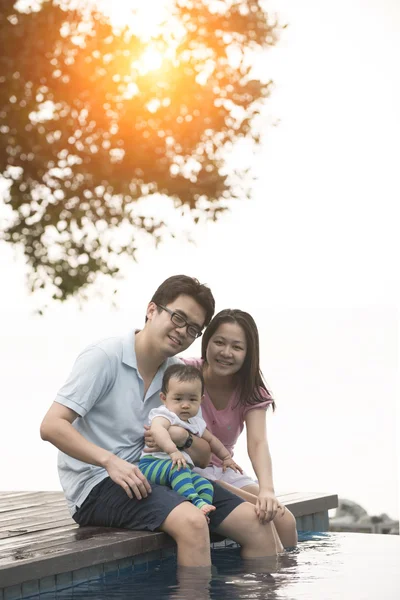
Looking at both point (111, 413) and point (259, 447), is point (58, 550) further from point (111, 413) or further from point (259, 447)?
point (259, 447)

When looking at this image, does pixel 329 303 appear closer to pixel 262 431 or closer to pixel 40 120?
pixel 40 120

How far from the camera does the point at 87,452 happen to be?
309cm

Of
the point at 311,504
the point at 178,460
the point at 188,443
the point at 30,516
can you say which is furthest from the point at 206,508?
the point at 311,504

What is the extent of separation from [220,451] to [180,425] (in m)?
0.36

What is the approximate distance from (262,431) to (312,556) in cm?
55

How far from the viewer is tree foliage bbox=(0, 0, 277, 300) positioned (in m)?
7.72

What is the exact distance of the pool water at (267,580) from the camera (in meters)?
2.83

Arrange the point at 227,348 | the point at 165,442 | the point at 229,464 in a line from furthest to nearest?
1. the point at 229,464
2. the point at 227,348
3. the point at 165,442

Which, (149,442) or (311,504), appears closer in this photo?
(149,442)

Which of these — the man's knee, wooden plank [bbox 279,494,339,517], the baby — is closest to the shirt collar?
the baby

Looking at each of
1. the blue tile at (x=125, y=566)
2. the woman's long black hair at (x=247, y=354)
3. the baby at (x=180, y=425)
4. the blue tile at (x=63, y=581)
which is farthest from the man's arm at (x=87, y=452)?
the woman's long black hair at (x=247, y=354)

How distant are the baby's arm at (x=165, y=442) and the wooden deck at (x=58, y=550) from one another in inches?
11.6

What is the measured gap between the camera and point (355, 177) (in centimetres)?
825

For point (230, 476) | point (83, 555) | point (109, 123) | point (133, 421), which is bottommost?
point (83, 555)
